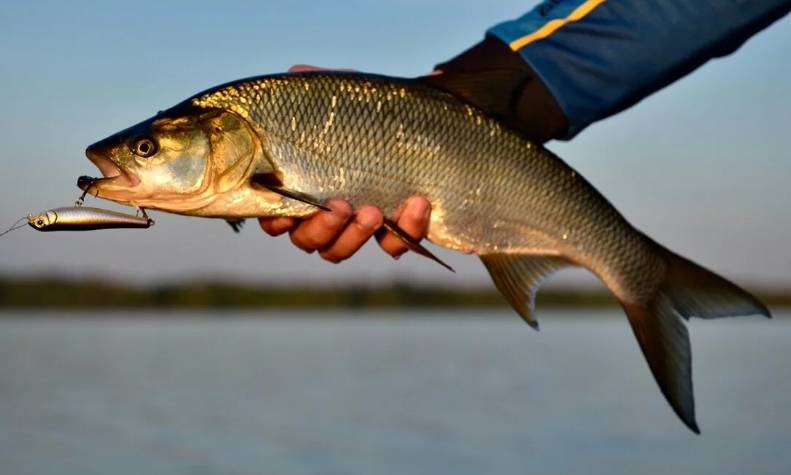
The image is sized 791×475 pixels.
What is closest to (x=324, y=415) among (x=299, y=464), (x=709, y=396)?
(x=299, y=464)

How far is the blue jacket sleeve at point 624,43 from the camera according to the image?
503 centimetres

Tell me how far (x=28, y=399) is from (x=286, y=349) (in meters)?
27.9

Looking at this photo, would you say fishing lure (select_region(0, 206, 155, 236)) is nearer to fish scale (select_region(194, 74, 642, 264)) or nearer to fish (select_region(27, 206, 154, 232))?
fish (select_region(27, 206, 154, 232))

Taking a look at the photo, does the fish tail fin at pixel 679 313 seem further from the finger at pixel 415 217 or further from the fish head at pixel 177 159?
the fish head at pixel 177 159

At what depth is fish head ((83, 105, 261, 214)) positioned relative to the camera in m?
4.50

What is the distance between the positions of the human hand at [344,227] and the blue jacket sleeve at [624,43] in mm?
1039

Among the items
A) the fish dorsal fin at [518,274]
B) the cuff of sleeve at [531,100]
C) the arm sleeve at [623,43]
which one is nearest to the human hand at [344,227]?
the fish dorsal fin at [518,274]

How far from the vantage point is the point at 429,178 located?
4730 mm

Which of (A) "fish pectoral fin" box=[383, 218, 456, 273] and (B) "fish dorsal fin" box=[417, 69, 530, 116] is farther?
(B) "fish dorsal fin" box=[417, 69, 530, 116]

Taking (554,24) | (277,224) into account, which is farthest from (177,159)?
(554,24)

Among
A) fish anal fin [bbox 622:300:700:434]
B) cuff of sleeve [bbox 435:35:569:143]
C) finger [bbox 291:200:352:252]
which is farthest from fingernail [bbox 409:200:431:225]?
fish anal fin [bbox 622:300:700:434]

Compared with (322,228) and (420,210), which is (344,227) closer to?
(322,228)

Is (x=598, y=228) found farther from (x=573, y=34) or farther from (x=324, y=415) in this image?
(x=324, y=415)

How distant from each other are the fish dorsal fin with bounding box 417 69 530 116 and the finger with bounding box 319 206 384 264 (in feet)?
2.30
